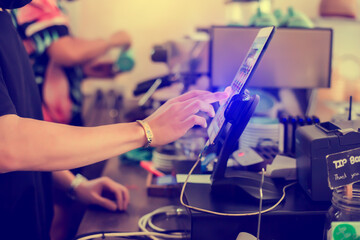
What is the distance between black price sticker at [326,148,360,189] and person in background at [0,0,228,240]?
0.27 metres

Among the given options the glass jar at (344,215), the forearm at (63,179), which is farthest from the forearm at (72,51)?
the glass jar at (344,215)

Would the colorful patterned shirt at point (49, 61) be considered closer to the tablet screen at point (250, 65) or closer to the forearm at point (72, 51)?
the forearm at point (72, 51)

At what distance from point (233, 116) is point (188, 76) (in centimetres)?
112

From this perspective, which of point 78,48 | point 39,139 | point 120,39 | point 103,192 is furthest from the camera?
point 120,39

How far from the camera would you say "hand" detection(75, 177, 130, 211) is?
3.89ft

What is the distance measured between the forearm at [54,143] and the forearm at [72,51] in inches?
51.2

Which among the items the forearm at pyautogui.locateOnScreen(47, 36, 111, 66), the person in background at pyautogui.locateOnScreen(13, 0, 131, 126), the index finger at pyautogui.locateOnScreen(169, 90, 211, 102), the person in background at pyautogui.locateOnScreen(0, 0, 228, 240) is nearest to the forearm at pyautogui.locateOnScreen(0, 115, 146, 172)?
the person in background at pyautogui.locateOnScreen(0, 0, 228, 240)

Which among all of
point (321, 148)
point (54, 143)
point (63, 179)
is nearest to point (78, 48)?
point (63, 179)

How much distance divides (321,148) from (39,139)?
570 millimetres

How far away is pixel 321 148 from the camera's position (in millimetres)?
888

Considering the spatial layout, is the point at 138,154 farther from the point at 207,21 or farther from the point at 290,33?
the point at 207,21

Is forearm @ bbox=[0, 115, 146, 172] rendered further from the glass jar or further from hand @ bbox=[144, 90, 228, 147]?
the glass jar

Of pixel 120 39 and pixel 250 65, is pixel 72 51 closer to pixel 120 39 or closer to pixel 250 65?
pixel 120 39

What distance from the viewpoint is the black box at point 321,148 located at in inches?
34.9
